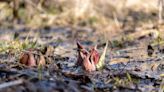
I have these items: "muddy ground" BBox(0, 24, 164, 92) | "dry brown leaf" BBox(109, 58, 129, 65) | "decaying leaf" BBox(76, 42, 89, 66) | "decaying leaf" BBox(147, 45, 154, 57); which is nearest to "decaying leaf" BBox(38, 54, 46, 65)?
"muddy ground" BBox(0, 24, 164, 92)

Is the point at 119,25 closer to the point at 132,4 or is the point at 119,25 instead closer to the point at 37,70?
the point at 132,4

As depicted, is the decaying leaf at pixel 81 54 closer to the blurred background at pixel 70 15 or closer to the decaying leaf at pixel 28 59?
the decaying leaf at pixel 28 59

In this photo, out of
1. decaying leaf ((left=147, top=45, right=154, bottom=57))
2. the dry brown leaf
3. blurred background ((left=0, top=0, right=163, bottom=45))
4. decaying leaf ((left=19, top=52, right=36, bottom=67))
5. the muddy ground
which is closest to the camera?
the muddy ground

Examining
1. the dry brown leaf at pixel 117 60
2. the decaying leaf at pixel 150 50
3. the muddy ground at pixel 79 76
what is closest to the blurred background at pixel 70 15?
the decaying leaf at pixel 150 50

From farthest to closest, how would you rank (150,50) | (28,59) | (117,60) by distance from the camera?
(150,50) < (117,60) < (28,59)

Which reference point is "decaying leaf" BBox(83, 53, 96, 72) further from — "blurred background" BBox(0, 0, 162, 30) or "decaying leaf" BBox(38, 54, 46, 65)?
"blurred background" BBox(0, 0, 162, 30)

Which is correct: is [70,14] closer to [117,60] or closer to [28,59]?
[117,60]

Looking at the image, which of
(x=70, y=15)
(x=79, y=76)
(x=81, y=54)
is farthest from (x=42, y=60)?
(x=70, y=15)

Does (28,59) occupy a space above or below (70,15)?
below

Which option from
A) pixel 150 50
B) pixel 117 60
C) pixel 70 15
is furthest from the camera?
pixel 70 15
